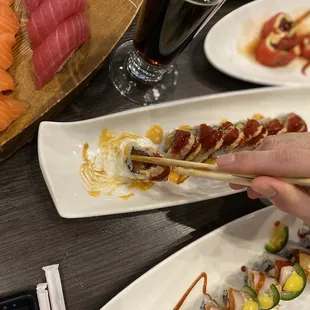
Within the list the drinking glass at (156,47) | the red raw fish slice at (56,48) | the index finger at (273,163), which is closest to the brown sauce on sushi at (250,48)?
the drinking glass at (156,47)

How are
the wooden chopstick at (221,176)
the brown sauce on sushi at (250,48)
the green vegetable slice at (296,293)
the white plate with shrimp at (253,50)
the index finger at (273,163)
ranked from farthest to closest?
the brown sauce on sushi at (250,48)
the white plate with shrimp at (253,50)
the green vegetable slice at (296,293)
the wooden chopstick at (221,176)
the index finger at (273,163)

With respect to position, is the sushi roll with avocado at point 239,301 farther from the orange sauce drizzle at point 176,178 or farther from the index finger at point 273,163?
the index finger at point 273,163

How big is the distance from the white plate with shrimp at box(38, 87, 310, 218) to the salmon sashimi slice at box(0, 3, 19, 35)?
40 centimetres

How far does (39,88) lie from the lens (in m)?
1.63

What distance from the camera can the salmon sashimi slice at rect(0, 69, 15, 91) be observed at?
1.55 m

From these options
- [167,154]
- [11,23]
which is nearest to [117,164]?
[167,154]

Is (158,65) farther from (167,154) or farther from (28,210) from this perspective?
(28,210)

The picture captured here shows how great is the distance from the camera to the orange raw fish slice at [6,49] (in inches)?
62.6

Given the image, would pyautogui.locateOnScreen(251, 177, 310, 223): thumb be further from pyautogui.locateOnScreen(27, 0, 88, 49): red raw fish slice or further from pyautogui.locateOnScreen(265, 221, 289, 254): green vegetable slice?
pyautogui.locateOnScreen(27, 0, 88, 49): red raw fish slice

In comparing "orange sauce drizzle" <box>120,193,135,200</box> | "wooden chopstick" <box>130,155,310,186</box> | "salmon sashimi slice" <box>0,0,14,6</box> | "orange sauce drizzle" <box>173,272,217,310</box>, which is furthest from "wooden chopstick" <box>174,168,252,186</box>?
→ "salmon sashimi slice" <box>0,0,14,6</box>

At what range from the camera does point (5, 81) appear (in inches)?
61.6

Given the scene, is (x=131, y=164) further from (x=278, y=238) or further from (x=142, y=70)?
(x=278, y=238)

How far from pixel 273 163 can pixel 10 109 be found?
91 cm

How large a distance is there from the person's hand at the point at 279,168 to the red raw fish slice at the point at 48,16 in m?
0.82
